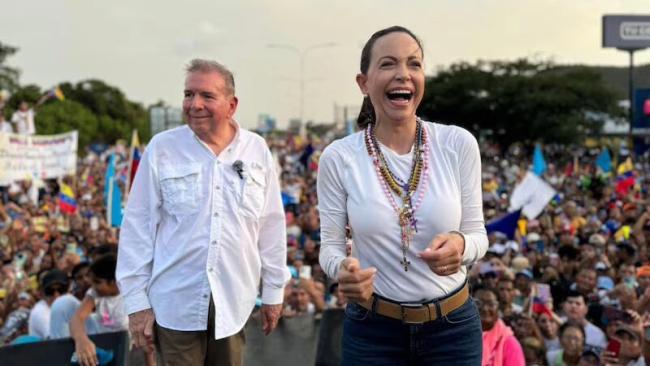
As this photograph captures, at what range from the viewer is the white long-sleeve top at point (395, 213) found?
92.2 inches

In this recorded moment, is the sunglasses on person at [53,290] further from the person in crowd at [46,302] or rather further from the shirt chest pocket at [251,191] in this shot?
the shirt chest pocket at [251,191]

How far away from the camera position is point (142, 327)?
10.2ft

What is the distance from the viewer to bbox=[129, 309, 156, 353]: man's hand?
3.09 meters

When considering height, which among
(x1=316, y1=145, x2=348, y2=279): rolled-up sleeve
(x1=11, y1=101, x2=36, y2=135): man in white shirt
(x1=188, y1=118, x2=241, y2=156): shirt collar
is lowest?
(x1=316, y1=145, x2=348, y2=279): rolled-up sleeve

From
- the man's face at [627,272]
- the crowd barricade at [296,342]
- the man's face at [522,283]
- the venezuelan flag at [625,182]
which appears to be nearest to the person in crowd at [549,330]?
the man's face at [522,283]

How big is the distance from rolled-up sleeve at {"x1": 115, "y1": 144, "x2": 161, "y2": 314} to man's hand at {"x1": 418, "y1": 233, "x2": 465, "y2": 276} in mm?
1336

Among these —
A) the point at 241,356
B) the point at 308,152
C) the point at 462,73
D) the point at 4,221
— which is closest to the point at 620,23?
the point at 462,73

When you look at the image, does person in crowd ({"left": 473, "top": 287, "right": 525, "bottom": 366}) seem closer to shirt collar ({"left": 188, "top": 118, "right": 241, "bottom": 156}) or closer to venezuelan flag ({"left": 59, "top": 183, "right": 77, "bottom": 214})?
shirt collar ({"left": 188, "top": 118, "right": 241, "bottom": 156})

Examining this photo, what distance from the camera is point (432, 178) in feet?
7.88

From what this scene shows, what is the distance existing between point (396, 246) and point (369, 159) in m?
0.28

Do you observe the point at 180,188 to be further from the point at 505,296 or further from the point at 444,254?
the point at 505,296

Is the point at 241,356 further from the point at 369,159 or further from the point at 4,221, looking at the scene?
the point at 4,221

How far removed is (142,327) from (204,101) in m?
0.90

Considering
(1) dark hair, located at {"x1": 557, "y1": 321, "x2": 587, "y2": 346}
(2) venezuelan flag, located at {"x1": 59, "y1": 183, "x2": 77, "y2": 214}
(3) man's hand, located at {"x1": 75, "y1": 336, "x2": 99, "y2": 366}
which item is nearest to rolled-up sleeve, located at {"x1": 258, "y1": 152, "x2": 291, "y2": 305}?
(3) man's hand, located at {"x1": 75, "y1": 336, "x2": 99, "y2": 366}
